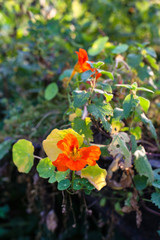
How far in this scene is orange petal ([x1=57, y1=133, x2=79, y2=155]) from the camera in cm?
47

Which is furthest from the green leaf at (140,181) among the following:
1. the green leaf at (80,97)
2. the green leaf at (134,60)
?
the green leaf at (134,60)

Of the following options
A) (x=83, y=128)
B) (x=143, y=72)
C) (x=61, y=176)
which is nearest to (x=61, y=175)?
(x=61, y=176)

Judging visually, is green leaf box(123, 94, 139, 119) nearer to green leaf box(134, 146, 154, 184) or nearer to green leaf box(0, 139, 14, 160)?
green leaf box(134, 146, 154, 184)

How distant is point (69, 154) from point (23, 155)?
147 millimetres

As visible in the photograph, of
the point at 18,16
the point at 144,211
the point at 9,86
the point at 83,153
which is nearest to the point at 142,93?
the point at 144,211

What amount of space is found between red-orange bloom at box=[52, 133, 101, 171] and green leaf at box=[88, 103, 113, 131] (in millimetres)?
73

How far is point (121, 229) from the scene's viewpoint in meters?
0.87

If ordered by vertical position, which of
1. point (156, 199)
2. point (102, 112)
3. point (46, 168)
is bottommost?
point (156, 199)

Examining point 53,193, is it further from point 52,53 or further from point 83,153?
point 52,53

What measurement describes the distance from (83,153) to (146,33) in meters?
1.33

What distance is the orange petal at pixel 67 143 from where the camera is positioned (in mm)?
467

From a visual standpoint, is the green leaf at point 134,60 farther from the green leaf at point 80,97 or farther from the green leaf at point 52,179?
the green leaf at point 52,179

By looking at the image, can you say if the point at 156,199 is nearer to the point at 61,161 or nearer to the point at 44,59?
the point at 61,161

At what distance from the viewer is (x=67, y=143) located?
47cm
